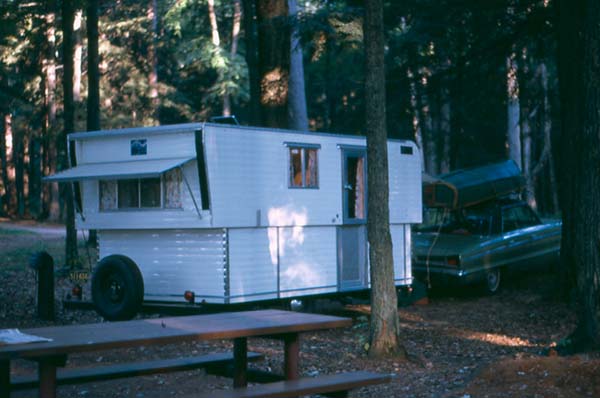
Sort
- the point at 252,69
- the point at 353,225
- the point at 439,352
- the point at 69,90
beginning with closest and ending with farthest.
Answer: the point at 439,352
the point at 353,225
the point at 252,69
the point at 69,90

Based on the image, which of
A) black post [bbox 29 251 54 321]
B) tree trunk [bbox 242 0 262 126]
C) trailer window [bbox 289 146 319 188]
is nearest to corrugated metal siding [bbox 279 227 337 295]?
trailer window [bbox 289 146 319 188]

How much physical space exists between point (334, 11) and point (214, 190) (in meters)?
5.14

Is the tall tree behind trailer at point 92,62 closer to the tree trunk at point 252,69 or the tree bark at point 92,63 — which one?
the tree bark at point 92,63

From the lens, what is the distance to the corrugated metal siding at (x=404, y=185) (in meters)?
14.0

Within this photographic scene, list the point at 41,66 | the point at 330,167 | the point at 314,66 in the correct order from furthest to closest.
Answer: the point at 314,66, the point at 41,66, the point at 330,167

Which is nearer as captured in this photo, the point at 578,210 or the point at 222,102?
the point at 578,210

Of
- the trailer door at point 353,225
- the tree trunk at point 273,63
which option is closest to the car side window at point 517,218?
the trailer door at point 353,225

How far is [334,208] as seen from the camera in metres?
13.0

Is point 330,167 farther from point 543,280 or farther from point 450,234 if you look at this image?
point 543,280

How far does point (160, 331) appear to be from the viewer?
6.14 m

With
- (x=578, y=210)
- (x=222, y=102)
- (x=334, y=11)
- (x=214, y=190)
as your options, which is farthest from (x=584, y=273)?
(x=222, y=102)

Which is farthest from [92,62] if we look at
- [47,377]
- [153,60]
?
[153,60]

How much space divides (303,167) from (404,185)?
2.43 meters

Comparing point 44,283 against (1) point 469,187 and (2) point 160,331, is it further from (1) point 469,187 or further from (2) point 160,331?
(1) point 469,187
